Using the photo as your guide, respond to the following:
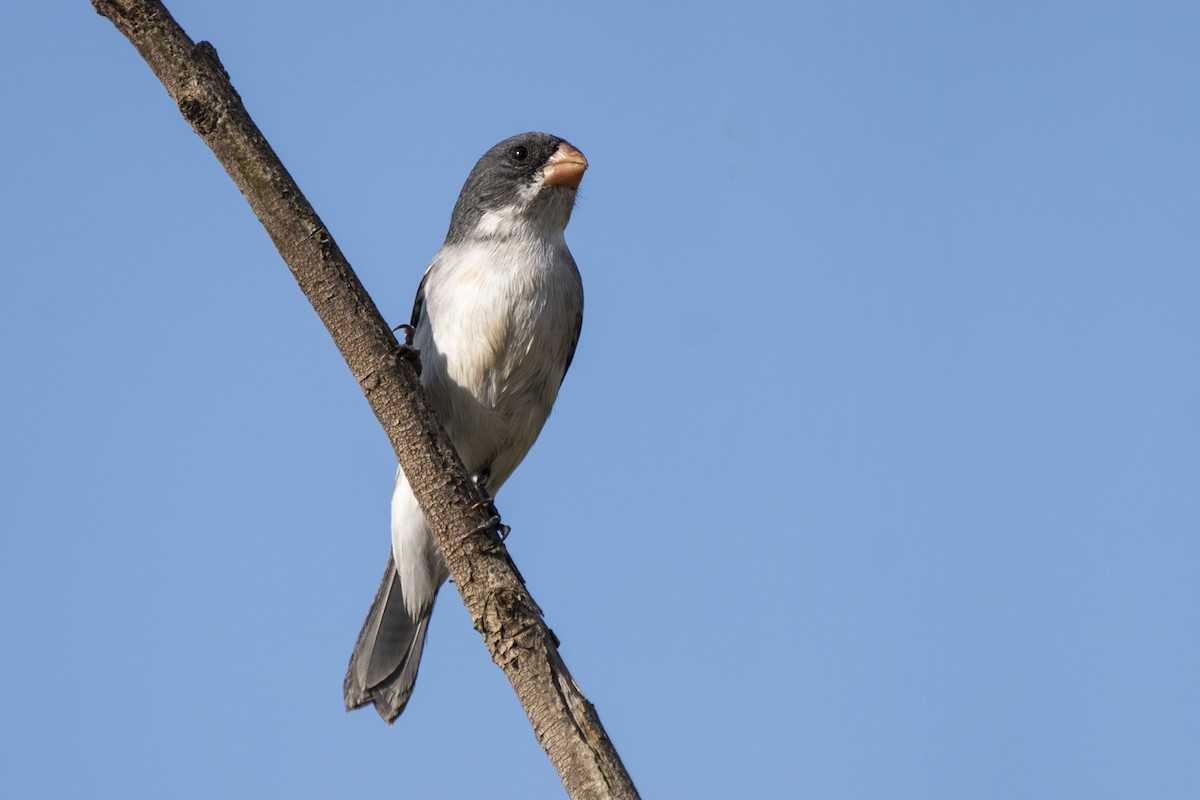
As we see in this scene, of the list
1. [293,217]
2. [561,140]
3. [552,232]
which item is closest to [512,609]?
[293,217]

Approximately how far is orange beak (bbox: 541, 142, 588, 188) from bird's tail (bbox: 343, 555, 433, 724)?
2.16 metres

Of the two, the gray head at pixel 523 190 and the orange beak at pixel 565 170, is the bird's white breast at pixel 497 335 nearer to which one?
the gray head at pixel 523 190

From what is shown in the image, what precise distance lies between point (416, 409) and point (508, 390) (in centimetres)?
144

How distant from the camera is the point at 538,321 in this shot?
17.8 ft

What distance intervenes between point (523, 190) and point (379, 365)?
195cm

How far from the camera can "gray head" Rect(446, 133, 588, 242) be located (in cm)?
569

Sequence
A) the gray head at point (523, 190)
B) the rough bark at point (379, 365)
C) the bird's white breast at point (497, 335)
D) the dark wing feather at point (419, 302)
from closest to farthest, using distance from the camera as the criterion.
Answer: the rough bark at point (379, 365) → the bird's white breast at point (497, 335) → the gray head at point (523, 190) → the dark wing feather at point (419, 302)

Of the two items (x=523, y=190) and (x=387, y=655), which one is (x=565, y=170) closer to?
(x=523, y=190)

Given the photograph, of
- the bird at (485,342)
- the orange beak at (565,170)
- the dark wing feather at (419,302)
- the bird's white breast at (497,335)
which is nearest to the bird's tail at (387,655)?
the bird at (485,342)

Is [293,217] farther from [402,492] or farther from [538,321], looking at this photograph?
[402,492]

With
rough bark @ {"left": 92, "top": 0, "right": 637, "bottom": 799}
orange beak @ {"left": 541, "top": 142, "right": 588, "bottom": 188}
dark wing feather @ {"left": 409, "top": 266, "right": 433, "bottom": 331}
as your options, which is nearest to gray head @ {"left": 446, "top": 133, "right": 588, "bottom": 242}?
orange beak @ {"left": 541, "top": 142, "right": 588, "bottom": 188}

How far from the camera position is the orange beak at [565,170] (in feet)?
18.9

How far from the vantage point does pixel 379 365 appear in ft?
13.3

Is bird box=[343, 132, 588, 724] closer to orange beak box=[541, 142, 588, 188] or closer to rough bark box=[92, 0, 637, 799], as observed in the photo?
orange beak box=[541, 142, 588, 188]
